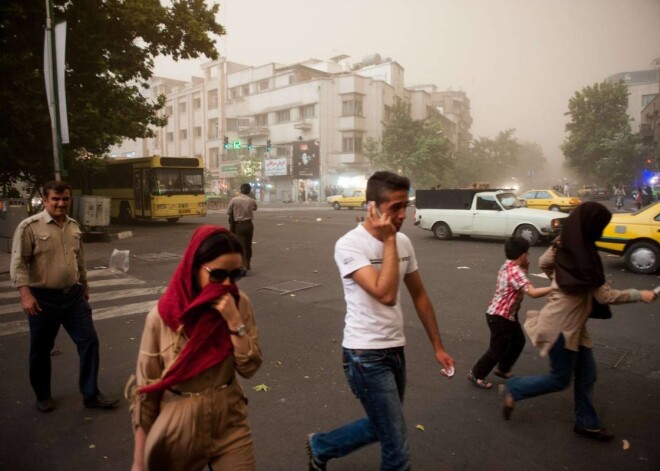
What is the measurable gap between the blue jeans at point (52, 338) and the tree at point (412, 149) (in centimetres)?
4421

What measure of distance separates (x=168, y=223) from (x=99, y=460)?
20839mm

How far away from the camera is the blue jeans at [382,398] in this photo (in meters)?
2.29

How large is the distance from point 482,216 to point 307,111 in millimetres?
42238

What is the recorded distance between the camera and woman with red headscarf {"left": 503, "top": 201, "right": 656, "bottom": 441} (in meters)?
3.10

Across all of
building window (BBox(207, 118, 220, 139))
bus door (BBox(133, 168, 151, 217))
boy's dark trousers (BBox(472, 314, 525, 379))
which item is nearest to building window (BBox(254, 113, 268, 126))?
building window (BBox(207, 118, 220, 139))

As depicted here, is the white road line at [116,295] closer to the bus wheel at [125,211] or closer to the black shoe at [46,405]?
the black shoe at [46,405]

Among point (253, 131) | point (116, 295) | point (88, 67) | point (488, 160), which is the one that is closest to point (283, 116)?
point (253, 131)

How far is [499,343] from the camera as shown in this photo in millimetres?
4203

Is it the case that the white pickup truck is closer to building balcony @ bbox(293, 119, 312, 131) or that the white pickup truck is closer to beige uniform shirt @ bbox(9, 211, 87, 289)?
beige uniform shirt @ bbox(9, 211, 87, 289)

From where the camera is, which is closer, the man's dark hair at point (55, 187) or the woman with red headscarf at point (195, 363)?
the woman with red headscarf at point (195, 363)

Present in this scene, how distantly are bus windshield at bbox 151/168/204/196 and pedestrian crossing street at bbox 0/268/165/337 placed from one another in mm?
10762

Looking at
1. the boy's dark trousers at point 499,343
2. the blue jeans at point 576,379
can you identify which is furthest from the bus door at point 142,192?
the blue jeans at point 576,379

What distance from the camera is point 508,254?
4152 millimetres

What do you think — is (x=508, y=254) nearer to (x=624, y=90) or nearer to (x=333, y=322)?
(x=333, y=322)
